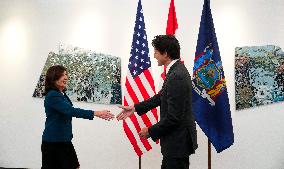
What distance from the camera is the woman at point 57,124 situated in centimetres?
288

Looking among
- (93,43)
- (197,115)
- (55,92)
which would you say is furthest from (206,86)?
(93,43)

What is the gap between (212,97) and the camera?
3.59m

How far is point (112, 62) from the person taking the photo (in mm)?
4719

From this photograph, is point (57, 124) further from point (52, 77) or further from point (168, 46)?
point (168, 46)

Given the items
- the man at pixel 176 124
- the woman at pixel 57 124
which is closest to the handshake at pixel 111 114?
the woman at pixel 57 124

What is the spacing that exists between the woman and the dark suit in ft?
2.48

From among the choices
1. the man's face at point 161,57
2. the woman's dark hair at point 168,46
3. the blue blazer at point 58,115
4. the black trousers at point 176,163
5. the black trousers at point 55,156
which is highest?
the woman's dark hair at point 168,46

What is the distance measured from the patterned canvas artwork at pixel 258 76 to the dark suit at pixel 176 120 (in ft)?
6.81

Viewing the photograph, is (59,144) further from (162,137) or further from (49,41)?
(49,41)

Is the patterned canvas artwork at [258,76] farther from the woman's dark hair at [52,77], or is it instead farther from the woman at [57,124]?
Answer: the woman's dark hair at [52,77]

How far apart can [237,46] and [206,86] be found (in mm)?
1030

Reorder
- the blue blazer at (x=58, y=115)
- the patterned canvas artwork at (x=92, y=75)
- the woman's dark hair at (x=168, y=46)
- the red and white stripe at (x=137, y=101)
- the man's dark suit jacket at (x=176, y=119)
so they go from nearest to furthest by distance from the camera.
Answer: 1. the man's dark suit jacket at (x=176, y=119)
2. the woman's dark hair at (x=168, y=46)
3. the blue blazer at (x=58, y=115)
4. the red and white stripe at (x=137, y=101)
5. the patterned canvas artwork at (x=92, y=75)

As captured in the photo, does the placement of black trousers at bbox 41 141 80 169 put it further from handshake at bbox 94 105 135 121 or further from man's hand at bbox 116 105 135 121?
man's hand at bbox 116 105 135 121

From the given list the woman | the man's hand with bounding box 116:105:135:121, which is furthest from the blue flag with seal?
the woman
